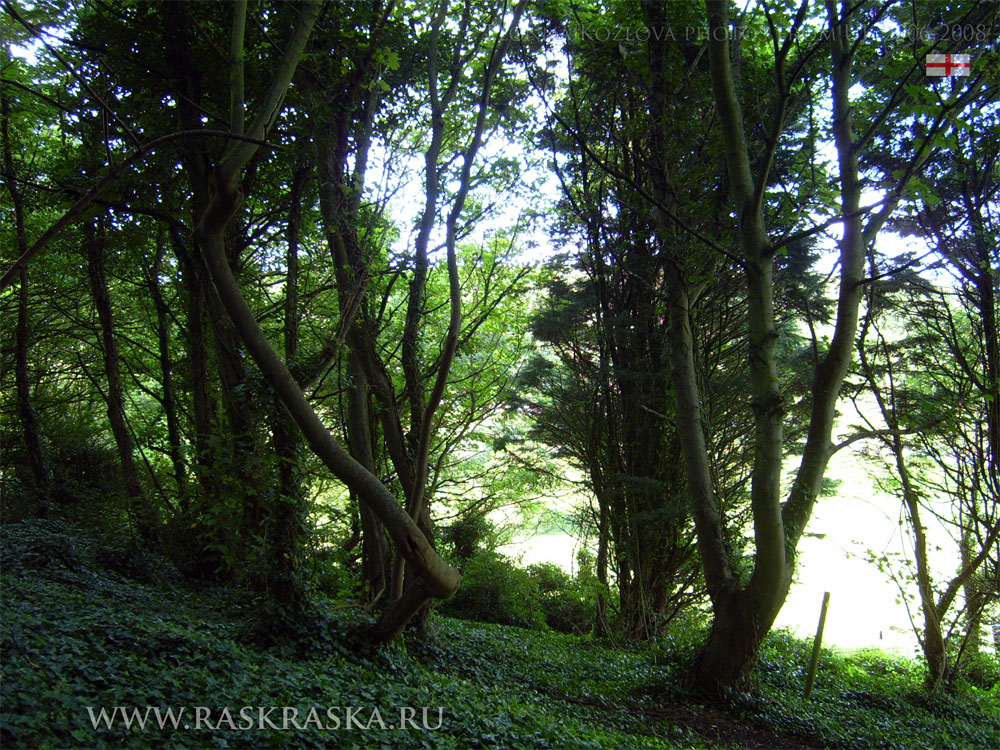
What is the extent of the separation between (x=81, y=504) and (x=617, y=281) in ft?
27.2

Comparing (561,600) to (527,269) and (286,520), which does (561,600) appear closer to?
(527,269)

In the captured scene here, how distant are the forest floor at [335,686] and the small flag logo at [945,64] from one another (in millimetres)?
5400

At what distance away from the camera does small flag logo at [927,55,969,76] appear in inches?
201

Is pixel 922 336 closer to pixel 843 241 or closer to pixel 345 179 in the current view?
pixel 843 241

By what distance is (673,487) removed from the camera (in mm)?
8133

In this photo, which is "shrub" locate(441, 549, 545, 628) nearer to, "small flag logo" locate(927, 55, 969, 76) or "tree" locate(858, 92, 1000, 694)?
"tree" locate(858, 92, 1000, 694)

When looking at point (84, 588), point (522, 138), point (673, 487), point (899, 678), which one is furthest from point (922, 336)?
point (84, 588)

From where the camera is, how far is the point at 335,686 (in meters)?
3.78

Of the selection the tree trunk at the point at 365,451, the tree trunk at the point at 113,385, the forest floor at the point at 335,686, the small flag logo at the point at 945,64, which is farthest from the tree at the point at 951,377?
the tree trunk at the point at 113,385

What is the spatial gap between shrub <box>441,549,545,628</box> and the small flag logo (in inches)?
344

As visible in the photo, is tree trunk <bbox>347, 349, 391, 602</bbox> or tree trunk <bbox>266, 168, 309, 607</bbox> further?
tree trunk <bbox>347, 349, 391, 602</bbox>

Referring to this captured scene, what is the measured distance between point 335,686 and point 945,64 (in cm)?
653

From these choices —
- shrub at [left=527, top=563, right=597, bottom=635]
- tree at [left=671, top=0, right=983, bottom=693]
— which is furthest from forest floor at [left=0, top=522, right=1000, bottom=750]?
shrub at [left=527, top=563, right=597, bottom=635]

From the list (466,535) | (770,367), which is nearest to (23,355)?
(466,535)
